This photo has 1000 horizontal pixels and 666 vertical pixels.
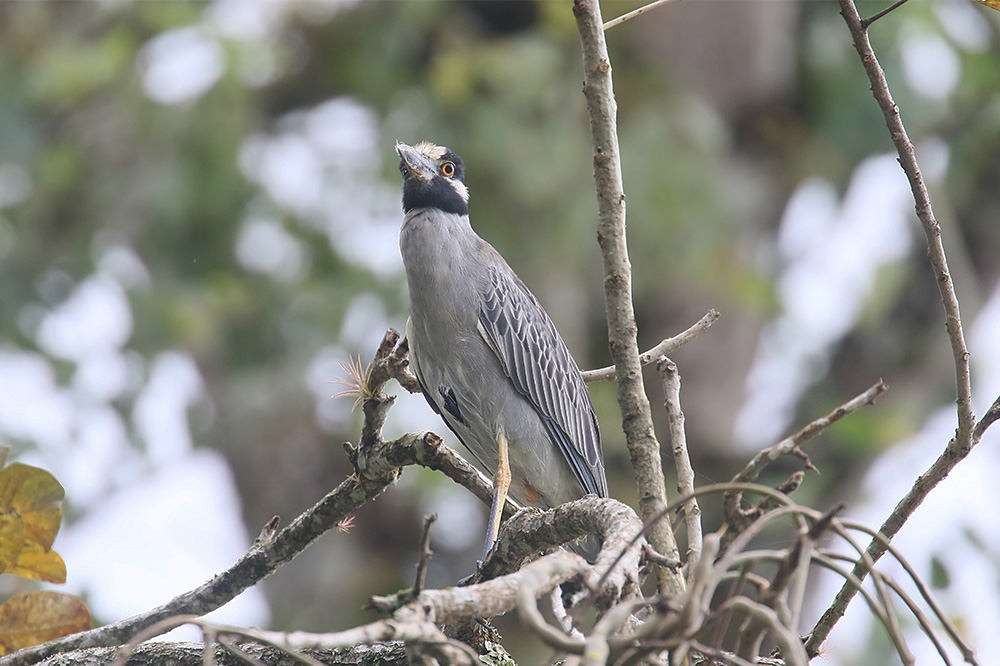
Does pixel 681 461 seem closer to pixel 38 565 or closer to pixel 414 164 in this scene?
pixel 38 565

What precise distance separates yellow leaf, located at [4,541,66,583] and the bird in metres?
1.90

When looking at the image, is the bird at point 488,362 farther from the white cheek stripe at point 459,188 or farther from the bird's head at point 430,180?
the white cheek stripe at point 459,188

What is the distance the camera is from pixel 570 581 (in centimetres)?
172

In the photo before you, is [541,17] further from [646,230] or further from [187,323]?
[187,323]

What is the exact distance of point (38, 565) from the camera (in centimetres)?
218

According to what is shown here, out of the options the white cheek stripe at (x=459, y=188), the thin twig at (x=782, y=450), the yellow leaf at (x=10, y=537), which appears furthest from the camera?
the white cheek stripe at (x=459, y=188)

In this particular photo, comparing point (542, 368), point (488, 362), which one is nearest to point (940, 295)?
point (488, 362)

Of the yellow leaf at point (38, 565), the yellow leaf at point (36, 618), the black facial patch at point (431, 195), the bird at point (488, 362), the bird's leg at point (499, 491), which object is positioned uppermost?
the black facial patch at point (431, 195)

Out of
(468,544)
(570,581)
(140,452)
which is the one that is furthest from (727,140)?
(570,581)

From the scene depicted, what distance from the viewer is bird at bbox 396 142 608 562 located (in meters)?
4.09

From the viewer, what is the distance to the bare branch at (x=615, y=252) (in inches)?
98.6

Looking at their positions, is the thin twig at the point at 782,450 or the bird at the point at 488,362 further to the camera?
the bird at the point at 488,362

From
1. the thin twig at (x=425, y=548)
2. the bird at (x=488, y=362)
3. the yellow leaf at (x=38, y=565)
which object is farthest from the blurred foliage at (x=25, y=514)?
the bird at (x=488, y=362)

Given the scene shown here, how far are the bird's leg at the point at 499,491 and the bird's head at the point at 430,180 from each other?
117 centimetres
